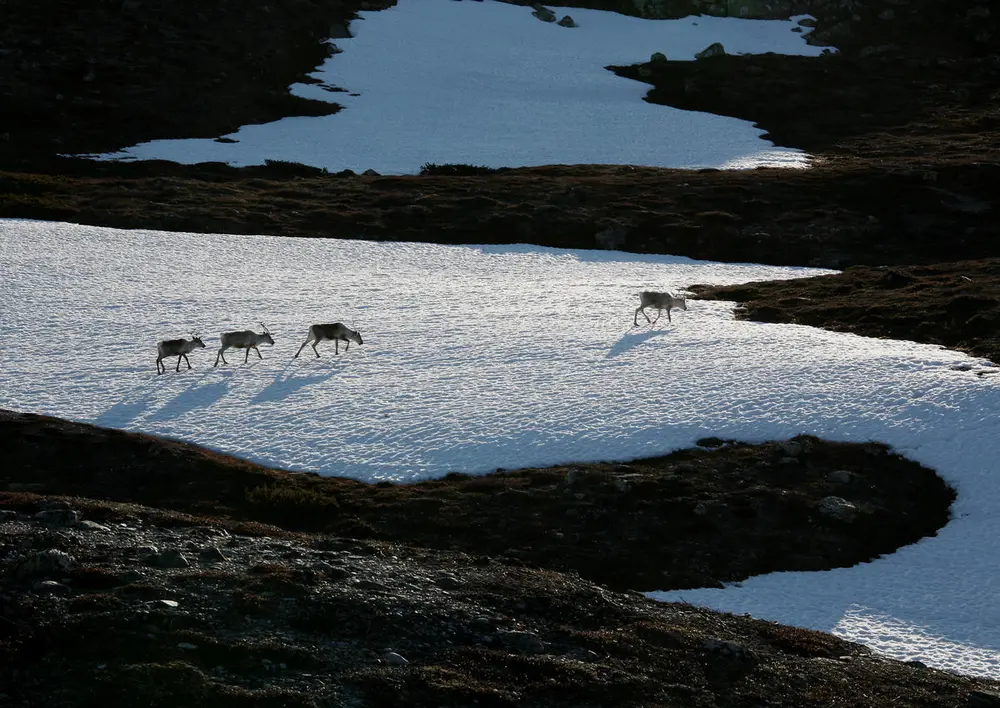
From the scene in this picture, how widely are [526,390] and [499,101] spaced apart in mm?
69558

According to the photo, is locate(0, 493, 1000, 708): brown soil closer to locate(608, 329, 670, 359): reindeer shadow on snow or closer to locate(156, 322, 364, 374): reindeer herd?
locate(156, 322, 364, 374): reindeer herd

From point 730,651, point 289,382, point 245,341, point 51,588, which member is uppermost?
point 245,341

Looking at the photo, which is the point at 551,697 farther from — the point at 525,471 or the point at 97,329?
the point at 97,329

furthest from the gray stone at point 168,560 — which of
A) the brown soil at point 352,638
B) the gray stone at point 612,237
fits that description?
the gray stone at point 612,237

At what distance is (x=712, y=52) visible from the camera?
11206 centimetres

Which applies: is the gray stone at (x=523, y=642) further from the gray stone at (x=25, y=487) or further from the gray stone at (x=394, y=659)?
the gray stone at (x=25, y=487)

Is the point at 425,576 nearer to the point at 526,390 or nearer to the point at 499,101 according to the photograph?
the point at 526,390

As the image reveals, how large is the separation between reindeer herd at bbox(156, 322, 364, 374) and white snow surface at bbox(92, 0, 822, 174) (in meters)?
42.6

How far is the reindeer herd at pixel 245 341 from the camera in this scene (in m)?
36.4

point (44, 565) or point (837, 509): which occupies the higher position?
point (44, 565)

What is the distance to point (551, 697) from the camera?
51.4 feet

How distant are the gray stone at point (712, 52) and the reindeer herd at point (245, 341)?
272 ft

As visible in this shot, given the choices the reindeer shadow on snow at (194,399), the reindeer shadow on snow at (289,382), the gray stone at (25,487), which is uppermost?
the reindeer shadow on snow at (289,382)

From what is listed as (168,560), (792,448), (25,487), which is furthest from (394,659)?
(792,448)
